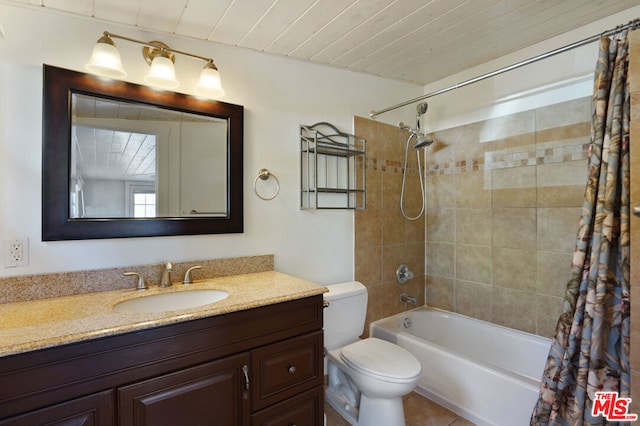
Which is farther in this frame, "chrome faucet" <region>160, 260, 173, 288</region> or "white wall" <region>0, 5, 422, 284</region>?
"chrome faucet" <region>160, 260, 173, 288</region>

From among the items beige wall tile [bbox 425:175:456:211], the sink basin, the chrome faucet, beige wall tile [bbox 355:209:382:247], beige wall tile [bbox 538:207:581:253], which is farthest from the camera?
beige wall tile [bbox 425:175:456:211]

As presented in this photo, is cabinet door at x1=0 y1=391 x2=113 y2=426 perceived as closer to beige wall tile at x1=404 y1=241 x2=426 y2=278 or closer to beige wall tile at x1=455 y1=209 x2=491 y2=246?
beige wall tile at x1=404 y1=241 x2=426 y2=278

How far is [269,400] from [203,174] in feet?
3.79

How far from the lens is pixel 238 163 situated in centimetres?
173

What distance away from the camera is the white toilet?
154 cm

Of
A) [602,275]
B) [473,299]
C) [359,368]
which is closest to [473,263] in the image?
[473,299]

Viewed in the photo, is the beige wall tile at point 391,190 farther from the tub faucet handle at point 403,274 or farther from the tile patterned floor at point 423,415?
the tile patterned floor at point 423,415

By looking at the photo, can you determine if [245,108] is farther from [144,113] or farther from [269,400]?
[269,400]

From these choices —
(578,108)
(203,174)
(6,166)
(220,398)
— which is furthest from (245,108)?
(578,108)

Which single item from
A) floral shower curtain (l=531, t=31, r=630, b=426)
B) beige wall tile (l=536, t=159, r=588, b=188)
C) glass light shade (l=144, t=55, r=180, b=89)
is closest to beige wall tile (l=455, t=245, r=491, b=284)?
beige wall tile (l=536, t=159, r=588, b=188)

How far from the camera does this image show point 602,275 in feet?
4.17

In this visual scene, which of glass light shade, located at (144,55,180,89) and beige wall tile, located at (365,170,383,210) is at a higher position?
glass light shade, located at (144,55,180,89)

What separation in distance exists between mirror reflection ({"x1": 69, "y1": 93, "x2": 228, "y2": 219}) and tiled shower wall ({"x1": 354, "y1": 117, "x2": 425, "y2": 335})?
42.1 inches

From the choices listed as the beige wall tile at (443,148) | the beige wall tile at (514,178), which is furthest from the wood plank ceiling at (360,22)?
the beige wall tile at (514,178)
